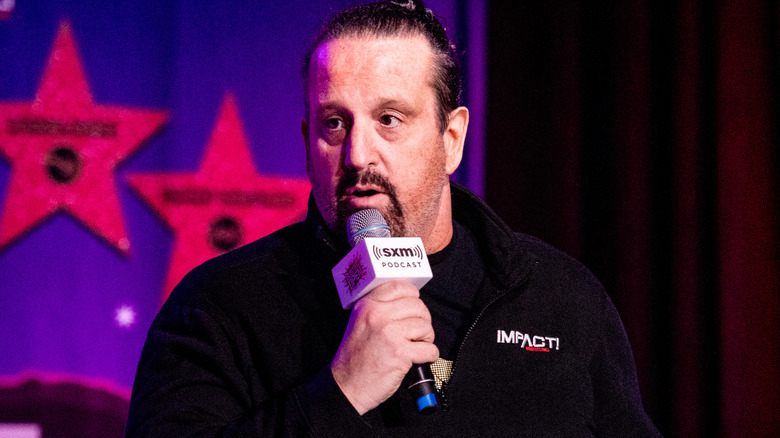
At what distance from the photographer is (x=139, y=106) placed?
108 inches

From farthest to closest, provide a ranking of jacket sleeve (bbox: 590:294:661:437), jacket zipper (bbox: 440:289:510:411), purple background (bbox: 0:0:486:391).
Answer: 1. purple background (bbox: 0:0:486:391)
2. jacket sleeve (bbox: 590:294:661:437)
3. jacket zipper (bbox: 440:289:510:411)

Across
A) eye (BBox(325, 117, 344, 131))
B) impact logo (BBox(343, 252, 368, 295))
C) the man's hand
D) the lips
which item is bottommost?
the man's hand

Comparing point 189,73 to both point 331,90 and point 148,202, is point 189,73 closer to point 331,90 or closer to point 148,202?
point 148,202

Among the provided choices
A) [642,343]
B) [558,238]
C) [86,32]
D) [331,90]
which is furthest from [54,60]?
[642,343]

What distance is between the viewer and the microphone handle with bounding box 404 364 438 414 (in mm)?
1026

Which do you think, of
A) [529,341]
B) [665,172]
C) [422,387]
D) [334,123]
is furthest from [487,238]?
[665,172]

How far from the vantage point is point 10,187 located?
265cm

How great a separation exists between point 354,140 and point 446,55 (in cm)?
43

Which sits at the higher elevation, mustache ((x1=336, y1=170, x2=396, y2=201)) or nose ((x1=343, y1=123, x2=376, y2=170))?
nose ((x1=343, y1=123, x2=376, y2=170))

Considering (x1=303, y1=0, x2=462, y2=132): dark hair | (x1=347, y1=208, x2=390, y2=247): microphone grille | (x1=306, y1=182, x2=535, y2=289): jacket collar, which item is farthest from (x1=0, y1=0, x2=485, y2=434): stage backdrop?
(x1=347, y1=208, x2=390, y2=247): microphone grille

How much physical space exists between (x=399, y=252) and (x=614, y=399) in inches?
34.0

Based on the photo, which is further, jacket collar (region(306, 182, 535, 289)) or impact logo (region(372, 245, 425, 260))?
jacket collar (region(306, 182, 535, 289))

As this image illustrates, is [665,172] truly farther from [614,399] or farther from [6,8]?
[6,8]

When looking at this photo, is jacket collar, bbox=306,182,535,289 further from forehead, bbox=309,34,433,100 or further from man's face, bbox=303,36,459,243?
forehead, bbox=309,34,433,100
